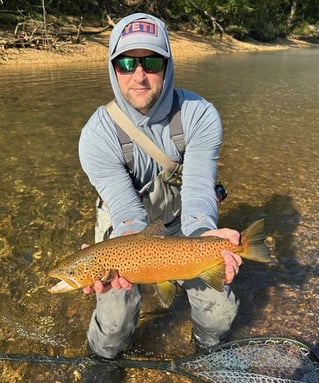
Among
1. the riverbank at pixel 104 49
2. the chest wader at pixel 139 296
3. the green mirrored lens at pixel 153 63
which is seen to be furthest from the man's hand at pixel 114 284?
the riverbank at pixel 104 49

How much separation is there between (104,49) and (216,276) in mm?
26752

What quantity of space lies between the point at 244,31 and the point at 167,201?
41852 millimetres

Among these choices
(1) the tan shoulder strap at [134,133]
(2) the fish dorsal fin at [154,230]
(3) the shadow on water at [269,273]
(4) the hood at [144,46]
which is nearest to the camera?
(2) the fish dorsal fin at [154,230]

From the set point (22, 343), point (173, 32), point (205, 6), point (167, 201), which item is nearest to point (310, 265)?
point (167, 201)

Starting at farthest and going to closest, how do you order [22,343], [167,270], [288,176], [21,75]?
[21,75] < [288,176] < [22,343] < [167,270]

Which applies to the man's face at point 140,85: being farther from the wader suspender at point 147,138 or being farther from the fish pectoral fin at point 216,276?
the fish pectoral fin at point 216,276

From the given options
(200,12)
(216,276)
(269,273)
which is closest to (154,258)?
(216,276)

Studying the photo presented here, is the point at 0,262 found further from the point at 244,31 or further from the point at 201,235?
the point at 244,31

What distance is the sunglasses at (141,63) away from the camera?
3088 millimetres

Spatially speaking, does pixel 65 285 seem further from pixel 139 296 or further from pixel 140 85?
pixel 140 85

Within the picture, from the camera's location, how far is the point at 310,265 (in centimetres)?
462

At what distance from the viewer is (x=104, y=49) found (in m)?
27.3

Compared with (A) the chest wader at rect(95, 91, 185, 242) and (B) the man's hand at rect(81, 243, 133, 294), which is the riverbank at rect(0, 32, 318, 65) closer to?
(A) the chest wader at rect(95, 91, 185, 242)

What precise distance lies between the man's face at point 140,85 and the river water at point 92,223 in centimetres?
196
